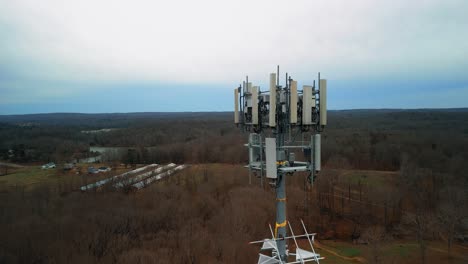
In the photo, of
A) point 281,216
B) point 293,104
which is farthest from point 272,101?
point 281,216

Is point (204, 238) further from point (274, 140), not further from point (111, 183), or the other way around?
point (111, 183)

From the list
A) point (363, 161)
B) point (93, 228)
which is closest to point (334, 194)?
point (363, 161)

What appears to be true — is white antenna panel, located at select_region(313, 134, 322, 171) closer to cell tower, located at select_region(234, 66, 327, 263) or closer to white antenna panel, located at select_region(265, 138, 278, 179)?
cell tower, located at select_region(234, 66, 327, 263)

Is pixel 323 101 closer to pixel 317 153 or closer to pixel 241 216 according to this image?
pixel 317 153

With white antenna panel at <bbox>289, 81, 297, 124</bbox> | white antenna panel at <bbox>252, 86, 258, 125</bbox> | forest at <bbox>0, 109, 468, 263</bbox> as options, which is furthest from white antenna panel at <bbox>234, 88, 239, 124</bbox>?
forest at <bbox>0, 109, 468, 263</bbox>

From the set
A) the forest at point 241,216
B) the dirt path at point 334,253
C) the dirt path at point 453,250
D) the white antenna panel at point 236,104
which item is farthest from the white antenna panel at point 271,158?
the dirt path at point 453,250

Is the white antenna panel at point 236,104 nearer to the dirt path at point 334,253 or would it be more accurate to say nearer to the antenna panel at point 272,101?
the antenna panel at point 272,101

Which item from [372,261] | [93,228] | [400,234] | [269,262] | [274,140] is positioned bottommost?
[400,234]
